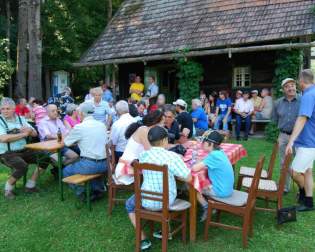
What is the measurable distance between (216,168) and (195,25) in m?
9.22

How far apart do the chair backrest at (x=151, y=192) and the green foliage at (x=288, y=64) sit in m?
7.74

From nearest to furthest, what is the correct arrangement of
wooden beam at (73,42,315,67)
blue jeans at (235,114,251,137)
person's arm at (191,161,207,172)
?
1. person's arm at (191,161,207,172)
2. wooden beam at (73,42,315,67)
3. blue jeans at (235,114,251,137)

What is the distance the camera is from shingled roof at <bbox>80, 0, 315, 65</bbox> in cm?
1030

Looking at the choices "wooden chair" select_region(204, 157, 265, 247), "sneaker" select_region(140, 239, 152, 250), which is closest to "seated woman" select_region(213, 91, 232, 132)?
"wooden chair" select_region(204, 157, 265, 247)

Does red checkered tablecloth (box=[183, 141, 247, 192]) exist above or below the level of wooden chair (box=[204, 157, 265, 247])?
above

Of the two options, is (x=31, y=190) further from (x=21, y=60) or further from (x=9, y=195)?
(x=21, y=60)

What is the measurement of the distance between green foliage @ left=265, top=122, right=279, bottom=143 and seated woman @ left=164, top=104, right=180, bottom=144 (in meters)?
4.91

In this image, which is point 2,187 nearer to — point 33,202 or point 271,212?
point 33,202

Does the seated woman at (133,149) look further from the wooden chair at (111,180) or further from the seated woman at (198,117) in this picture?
the seated woman at (198,117)

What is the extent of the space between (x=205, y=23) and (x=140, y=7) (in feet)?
13.0

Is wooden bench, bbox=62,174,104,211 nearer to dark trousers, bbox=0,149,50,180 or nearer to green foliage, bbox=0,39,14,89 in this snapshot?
dark trousers, bbox=0,149,50,180

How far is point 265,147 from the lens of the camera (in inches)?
367

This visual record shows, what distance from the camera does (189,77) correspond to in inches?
466

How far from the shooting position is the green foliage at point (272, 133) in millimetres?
10172
